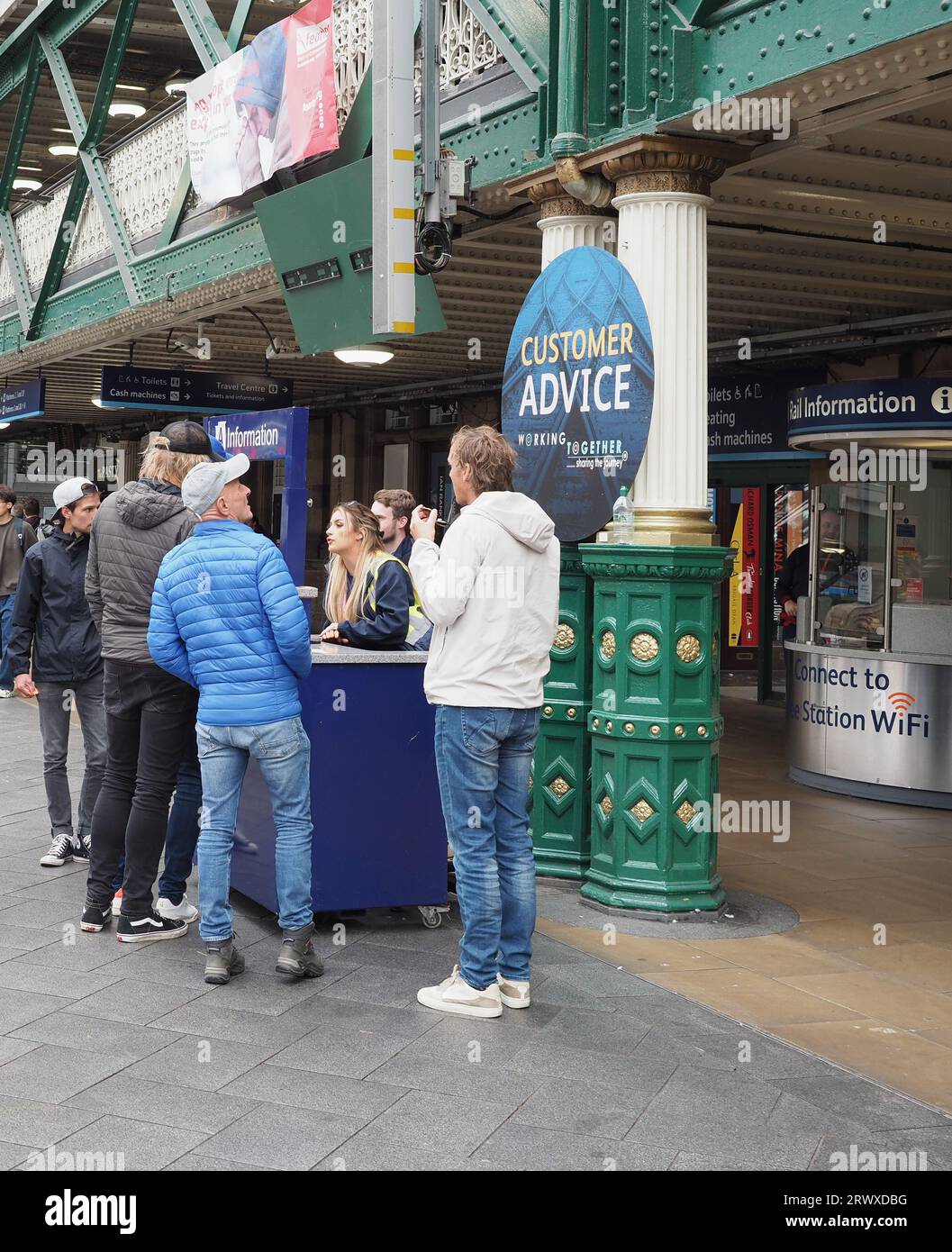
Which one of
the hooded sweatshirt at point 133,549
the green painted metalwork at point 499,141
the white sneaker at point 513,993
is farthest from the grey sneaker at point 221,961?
the green painted metalwork at point 499,141

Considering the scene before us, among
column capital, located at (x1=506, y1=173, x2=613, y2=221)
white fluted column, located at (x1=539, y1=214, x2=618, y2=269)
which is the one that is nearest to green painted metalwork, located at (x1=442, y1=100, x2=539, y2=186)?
column capital, located at (x1=506, y1=173, x2=613, y2=221)

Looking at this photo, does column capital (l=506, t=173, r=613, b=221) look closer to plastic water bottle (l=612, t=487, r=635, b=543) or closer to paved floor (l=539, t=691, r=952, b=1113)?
plastic water bottle (l=612, t=487, r=635, b=543)

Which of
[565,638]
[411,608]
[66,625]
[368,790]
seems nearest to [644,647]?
[565,638]

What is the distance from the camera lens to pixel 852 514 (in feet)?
32.2

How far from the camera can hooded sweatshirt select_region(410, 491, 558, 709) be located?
15.2 ft

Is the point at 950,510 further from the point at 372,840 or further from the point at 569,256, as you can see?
the point at 372,840

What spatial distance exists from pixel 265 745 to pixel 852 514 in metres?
6.01

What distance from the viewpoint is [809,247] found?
8664 mm

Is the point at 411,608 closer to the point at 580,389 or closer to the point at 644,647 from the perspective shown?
the point at 644,647

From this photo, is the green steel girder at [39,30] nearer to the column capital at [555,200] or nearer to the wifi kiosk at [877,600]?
the column capital at [555,200]

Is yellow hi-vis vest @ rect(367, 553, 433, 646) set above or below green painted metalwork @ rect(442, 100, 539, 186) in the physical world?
below

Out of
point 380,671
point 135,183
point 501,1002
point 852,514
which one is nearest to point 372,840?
point 380,671

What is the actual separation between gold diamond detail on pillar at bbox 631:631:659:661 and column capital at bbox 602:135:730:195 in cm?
192

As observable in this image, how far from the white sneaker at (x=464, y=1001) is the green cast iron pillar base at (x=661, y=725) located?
4.78 ft
